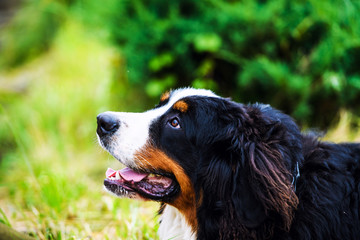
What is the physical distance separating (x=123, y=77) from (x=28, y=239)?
149 inches

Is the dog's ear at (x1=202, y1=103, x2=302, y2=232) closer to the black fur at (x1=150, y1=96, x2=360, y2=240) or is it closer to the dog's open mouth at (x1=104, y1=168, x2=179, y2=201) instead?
the black fur at (x1=150, y1=96, x2=360, y2=240)

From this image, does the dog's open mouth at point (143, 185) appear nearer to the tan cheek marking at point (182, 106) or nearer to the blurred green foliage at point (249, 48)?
the tan cheek marking at point (182, 106)

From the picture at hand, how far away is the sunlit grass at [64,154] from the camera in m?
3.01

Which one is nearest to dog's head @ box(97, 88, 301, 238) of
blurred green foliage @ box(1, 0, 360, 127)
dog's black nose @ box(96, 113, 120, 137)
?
dog's black nose @ box(96, 113, 120, 137)

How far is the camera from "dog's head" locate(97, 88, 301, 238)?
2096 millimetres

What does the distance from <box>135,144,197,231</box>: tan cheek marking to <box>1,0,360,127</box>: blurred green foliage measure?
204cm

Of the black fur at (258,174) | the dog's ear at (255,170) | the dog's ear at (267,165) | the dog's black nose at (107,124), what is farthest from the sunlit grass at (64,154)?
the dog's ear at (267,165)

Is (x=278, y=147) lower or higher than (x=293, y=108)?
higher

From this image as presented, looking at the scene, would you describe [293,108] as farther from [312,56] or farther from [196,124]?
[196,124]

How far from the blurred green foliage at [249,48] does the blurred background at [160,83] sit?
13 millimetres

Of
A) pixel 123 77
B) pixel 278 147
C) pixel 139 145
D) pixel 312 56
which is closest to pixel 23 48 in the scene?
pixel 123 77

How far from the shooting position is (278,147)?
7.20 feet

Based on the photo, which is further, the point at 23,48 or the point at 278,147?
the point at 23,48

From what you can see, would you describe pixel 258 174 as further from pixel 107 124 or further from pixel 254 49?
pixel 254 49
